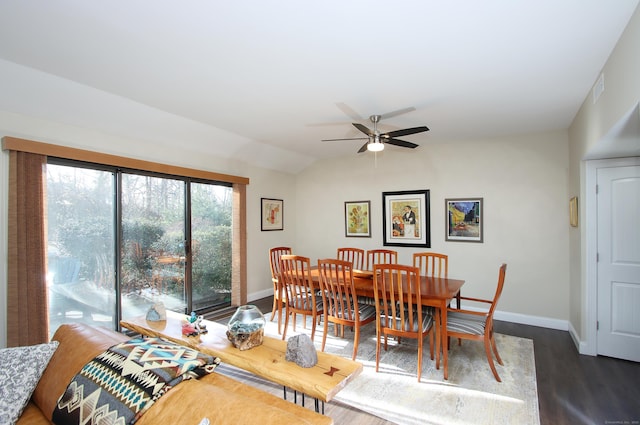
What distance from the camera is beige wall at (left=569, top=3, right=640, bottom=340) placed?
183 centimetres

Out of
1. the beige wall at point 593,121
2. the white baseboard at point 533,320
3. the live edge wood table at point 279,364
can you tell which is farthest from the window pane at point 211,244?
the beige wall at point 593,121

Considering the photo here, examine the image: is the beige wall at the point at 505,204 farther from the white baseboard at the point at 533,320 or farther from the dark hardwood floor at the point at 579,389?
the dark hardwood floor at the point at 579,389

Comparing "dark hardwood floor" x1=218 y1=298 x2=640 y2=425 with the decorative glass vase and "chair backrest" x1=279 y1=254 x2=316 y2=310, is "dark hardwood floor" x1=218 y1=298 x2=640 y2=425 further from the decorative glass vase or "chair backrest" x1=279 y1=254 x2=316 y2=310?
"chair backrest" x1=279 y1=254 x2=316 y2=310

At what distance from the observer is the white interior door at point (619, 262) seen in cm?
306

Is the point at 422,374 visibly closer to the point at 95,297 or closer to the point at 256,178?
the point at 95,297

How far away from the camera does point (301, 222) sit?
6277 mm

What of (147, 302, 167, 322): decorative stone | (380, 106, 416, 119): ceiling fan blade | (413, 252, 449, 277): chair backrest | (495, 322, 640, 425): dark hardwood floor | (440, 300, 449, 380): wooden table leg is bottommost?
(495, 322, 640, 425): dark hardwood floor

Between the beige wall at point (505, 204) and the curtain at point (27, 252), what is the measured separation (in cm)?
425

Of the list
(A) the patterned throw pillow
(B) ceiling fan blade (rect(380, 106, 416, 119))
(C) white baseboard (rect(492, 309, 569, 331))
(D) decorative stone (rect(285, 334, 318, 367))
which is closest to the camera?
(A) the patterned throw pillow

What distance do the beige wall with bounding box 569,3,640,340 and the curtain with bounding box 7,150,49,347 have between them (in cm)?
451

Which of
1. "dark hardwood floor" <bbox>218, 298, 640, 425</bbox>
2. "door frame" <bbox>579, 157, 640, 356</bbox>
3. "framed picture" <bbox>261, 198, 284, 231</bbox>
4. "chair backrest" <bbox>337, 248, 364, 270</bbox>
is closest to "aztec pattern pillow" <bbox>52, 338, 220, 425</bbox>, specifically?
"dark hardwood floor" <bbox>218, 298, 640, 425</bbox>

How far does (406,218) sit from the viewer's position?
5078 millimetres

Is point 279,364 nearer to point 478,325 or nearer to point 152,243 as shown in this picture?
point 478,325

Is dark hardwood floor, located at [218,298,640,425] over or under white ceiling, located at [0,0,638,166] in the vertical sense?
under
